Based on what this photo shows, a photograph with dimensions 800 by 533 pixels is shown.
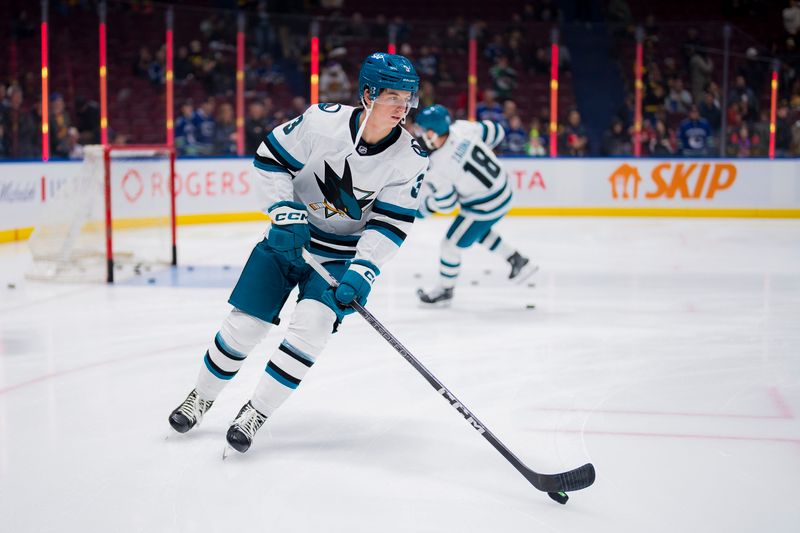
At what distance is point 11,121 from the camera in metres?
8.39

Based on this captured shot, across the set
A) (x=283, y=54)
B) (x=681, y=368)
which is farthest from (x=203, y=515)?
(x=283, y=54)

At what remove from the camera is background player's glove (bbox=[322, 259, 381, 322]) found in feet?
9.17

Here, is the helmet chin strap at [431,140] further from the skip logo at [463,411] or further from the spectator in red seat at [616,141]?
the spectator in red seat at [616,141]

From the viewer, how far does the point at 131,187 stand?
7.22m

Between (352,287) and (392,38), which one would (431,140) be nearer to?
(352,287)

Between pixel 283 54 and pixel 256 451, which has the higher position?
pixel 283 54

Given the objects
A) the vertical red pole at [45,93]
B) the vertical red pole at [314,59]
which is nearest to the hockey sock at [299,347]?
the vertical red pole at [45,93]

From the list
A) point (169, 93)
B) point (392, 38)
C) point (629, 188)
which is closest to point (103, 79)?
→ point (169, 93)

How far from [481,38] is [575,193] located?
185 cm

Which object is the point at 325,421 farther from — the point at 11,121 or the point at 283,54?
the point at 283,54

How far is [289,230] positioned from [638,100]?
27.3ft

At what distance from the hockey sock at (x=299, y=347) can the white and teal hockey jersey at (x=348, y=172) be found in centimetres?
20

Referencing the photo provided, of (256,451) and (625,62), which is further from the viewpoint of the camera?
(625,62)

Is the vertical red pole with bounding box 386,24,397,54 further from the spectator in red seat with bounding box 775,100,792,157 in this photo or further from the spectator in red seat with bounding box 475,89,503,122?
the spectator in red seat with bounding box 775,100,792,157
